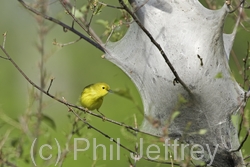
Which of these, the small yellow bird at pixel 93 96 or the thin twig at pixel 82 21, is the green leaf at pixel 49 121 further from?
the small yellow bird at pixel 93 96

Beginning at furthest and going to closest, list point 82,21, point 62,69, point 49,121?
point 62,69
point 49,121
point 82,21

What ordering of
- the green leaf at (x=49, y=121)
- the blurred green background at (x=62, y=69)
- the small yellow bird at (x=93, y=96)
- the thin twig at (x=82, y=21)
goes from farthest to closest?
the blurred green background at (x=62, y=69)
the small yellow bird at (x=93, y=96)
the green leaf at (x=49, y=121)
the thin twig at (x=82, y=21)

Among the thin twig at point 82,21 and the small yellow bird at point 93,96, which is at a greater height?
the small yellow bird at point 93,96

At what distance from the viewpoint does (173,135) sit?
388 centimetres

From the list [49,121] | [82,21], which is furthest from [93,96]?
[82,21]

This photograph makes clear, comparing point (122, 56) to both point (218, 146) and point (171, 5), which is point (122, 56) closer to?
point (171, 5)

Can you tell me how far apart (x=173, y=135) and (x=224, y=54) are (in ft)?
2.19

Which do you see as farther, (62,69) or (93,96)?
(62,69)

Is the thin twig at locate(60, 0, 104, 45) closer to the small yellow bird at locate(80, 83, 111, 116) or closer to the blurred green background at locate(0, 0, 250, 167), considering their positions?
the small yellow bird at locate(80, 83, 111, 116)

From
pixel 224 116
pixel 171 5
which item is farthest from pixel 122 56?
pixel 224 116

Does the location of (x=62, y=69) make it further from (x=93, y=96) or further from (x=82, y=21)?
(x=82, y=21)

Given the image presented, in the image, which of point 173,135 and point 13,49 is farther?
point 13,49

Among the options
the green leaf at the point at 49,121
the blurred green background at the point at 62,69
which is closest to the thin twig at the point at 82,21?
the green leaf at the point at 49,121

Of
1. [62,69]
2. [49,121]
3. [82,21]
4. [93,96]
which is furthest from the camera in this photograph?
→ [62,69]
